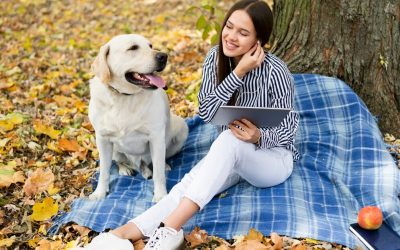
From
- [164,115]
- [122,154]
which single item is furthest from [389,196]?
[122,154]

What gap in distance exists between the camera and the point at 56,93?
5598mm

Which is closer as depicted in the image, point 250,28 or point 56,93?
point 250,28

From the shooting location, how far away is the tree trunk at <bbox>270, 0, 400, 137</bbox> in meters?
3.86

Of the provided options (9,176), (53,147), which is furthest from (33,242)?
(53,147)

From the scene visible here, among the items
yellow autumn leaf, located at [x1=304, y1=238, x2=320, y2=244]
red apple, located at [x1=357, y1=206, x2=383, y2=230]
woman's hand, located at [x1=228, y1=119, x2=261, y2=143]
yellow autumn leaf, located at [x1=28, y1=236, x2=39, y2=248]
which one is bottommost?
yellow autumn leaf, located at [x1=28, y1=236, x2=39, y2=248]

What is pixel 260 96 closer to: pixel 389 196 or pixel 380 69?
pixel 389 196

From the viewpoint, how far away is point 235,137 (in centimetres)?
297

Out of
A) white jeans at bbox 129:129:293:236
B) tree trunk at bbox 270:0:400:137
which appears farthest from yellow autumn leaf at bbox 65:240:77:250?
tree trunk at bbox 270:0:400:137

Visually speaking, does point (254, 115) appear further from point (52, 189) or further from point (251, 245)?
point (52, 189)

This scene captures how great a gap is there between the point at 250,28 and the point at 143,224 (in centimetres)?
136

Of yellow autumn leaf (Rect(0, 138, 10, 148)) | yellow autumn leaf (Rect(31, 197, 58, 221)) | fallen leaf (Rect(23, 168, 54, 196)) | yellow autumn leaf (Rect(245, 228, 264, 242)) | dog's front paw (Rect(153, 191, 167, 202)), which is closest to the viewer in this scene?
yellow autumn leaf (Rect(245, 228, 264, 242))

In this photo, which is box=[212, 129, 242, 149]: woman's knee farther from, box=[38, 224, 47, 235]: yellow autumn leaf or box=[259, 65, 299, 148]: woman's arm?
box=[38, 224, 47, 235]: yellow autumn leaf

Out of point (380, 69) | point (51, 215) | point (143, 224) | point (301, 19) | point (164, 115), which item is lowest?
point (51, 215)

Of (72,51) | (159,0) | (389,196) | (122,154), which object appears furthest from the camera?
(159,0)
